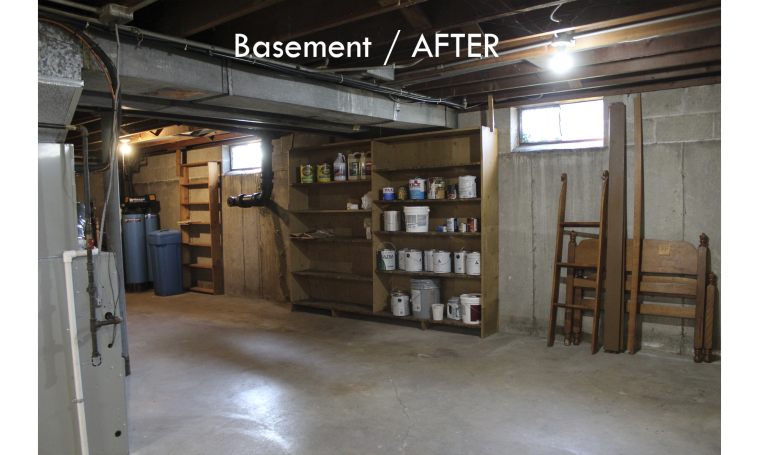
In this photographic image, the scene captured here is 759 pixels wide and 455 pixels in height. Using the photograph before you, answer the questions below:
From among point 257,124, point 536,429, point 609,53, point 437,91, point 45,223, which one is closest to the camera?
point 45,223

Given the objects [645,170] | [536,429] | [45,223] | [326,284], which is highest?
[645,170]

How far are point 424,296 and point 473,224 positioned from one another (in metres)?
0.91

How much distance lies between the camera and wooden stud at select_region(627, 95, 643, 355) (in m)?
4.44

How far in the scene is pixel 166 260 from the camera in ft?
25.4

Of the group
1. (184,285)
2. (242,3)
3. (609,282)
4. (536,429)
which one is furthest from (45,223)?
(184,285)

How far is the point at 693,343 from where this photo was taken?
14.3ft

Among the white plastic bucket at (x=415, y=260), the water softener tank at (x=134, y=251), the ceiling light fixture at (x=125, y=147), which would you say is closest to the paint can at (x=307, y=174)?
the white plastic bucket at (x=415, y=260)

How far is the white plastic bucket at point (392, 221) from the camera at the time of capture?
5.56 m

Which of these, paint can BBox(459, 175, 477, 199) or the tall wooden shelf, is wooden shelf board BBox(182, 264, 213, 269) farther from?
paint can BBox(459, 175, 477, 199)

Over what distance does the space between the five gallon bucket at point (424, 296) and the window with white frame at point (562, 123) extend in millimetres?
1702

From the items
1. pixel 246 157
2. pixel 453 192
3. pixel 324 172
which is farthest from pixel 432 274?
pixel 246 157

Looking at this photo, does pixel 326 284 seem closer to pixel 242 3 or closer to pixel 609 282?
pixel 609 282

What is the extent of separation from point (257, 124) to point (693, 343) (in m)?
4.45

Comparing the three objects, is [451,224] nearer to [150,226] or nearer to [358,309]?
[358,309]
